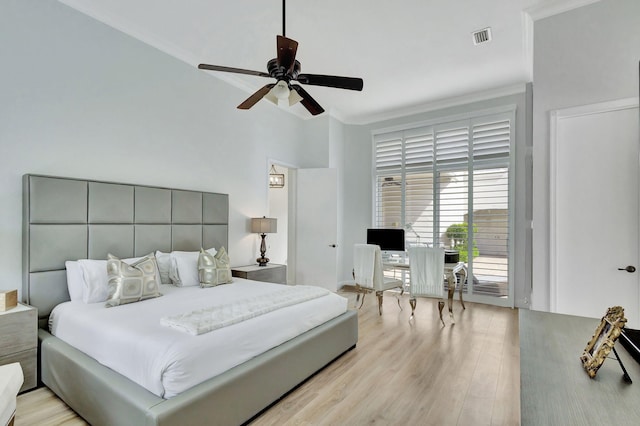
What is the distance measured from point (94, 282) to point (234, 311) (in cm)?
129

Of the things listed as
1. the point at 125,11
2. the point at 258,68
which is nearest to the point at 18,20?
the point at 125,11

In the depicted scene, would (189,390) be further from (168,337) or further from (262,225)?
(262,225)

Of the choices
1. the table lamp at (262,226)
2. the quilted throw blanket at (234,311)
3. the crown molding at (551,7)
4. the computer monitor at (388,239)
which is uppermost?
the crown molding at (551,7)

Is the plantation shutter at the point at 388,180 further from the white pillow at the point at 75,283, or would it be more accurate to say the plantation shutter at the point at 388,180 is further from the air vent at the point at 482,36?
the white pillow at the point at 75,283

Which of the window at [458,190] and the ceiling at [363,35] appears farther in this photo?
the window at [458,190]

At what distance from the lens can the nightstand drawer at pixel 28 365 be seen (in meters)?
2.16

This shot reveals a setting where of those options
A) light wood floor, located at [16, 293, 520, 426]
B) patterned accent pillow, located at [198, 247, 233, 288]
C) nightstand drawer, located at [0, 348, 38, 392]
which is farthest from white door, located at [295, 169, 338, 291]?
nightstand drawer, located at [0, 348, 38, 392]

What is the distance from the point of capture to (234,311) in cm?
216

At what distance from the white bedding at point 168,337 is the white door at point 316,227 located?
2.46 meters

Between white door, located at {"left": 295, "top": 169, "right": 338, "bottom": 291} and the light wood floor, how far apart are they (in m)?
1.80

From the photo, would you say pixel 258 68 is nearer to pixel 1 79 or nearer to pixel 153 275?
pixel 1 79

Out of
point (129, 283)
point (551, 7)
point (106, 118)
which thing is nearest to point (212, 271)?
point (129, 283)

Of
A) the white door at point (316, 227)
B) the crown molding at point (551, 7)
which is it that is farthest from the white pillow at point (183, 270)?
the crown molding at point (551, 7)

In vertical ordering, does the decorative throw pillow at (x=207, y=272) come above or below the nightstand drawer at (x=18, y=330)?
above
